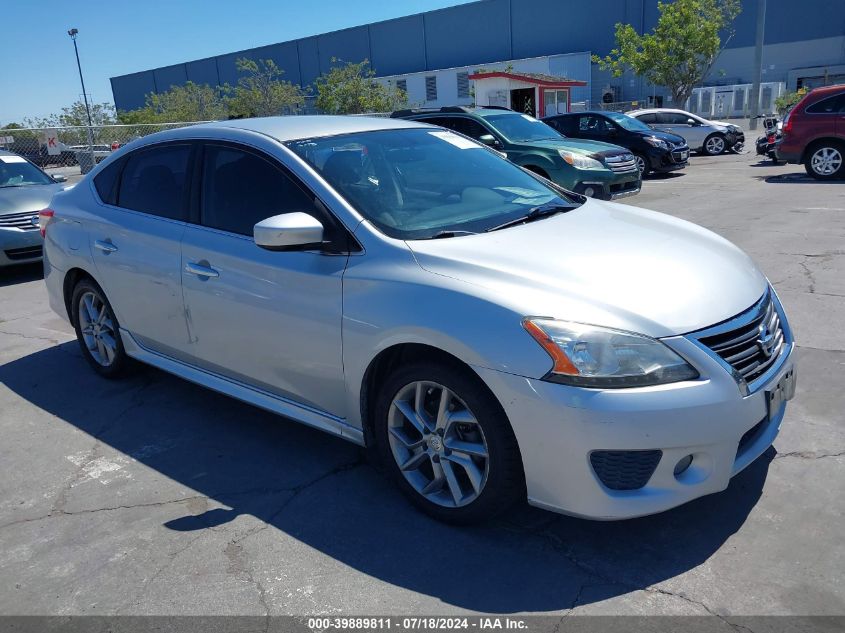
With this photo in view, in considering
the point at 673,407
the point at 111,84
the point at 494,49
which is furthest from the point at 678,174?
the point at 111,84

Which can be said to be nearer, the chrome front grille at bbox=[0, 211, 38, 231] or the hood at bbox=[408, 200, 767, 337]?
the hood at bbox=[408, 200, 767, 337]

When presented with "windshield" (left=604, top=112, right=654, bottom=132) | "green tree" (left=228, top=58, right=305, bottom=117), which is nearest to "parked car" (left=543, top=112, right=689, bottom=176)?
"windshield" (left=604, top=112, right=654, bottom=132)

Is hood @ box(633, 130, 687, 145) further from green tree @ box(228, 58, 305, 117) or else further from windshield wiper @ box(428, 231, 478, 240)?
green tree @ box(228, 58, 305, 117)

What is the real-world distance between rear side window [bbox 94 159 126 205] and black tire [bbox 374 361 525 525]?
278cm

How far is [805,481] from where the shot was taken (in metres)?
3.41

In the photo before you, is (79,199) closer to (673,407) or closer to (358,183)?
(358,183)

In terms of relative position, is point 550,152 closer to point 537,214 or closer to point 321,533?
point 537,214

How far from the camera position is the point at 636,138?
16.9 m

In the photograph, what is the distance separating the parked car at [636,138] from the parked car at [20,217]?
12.0m

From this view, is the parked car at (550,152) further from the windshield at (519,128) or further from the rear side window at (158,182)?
the rear side window at (158,182)

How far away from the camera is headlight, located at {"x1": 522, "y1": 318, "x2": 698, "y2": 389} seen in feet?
8.81

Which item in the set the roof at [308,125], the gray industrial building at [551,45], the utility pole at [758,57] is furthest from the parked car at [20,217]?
the gray industrial building at [551,45]

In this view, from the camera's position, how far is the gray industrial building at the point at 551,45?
48.4m

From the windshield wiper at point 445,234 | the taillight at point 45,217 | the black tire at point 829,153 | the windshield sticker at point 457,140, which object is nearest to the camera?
the windshield wiper at point 445,234
